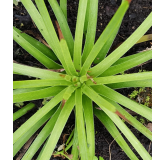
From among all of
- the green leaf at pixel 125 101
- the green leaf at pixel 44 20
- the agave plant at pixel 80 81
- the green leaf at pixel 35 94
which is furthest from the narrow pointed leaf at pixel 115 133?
the green leaf at pixel 44 20

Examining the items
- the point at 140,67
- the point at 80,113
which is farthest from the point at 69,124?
the point at 140,67

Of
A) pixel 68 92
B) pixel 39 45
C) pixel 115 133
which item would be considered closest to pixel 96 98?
pixel 68 92

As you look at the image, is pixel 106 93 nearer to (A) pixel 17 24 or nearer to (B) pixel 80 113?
(B) pixel 80 113

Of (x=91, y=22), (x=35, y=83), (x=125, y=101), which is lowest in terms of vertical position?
(x=125, y=101)

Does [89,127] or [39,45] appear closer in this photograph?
[89,127]

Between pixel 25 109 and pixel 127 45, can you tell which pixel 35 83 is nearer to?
pixel 127 45

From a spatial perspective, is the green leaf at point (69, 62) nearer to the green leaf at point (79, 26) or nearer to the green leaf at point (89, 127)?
the green leaf at point (79, 26)
